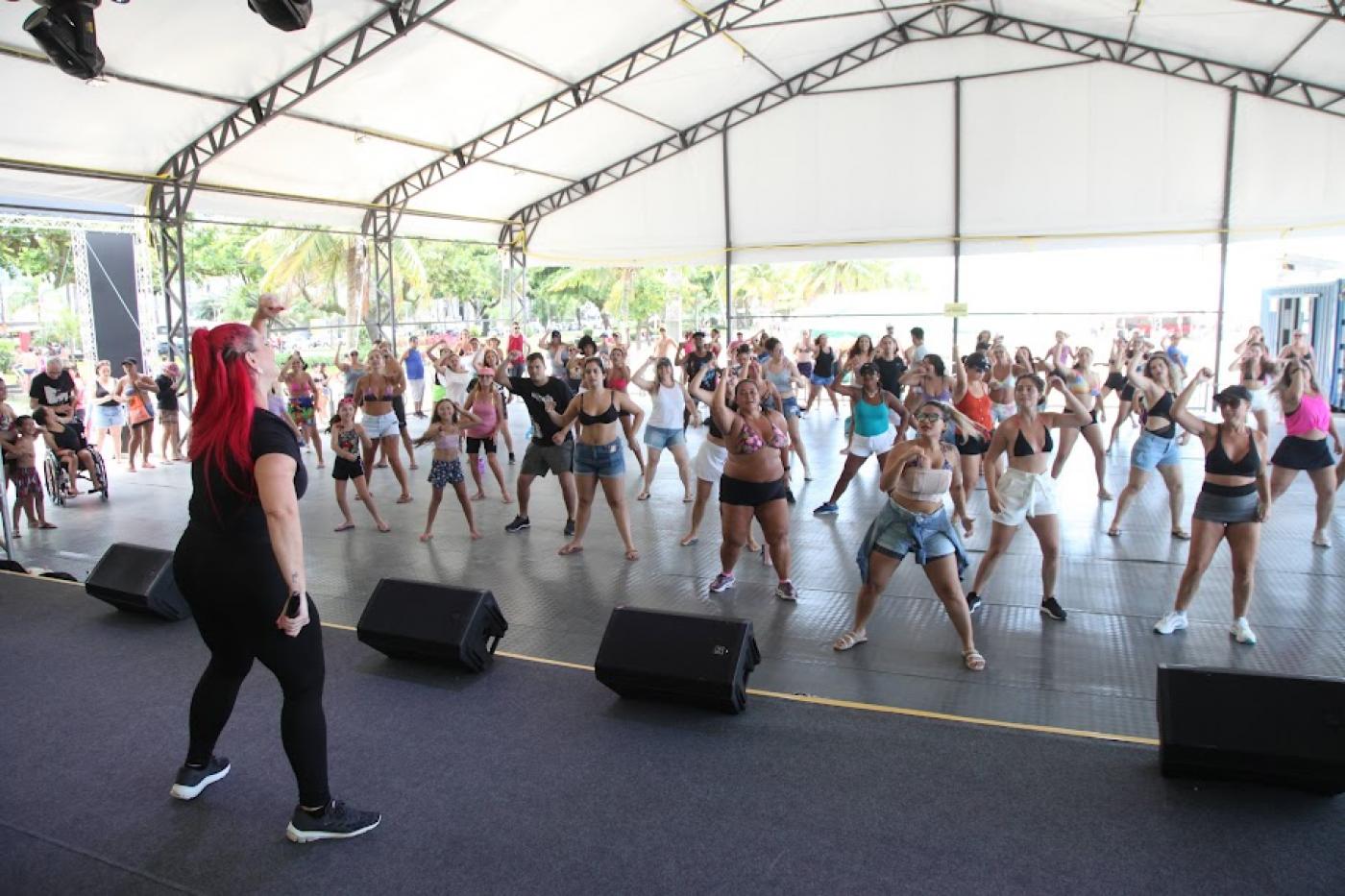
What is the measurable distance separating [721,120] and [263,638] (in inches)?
662

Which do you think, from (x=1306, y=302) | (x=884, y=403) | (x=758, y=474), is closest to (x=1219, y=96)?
(x=1306, y=302)

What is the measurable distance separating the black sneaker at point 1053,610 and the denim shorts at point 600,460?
3059 millimetres

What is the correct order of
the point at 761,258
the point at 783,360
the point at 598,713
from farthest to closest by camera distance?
the point at 761,258 → the point at 783,360 → the point at 598,713

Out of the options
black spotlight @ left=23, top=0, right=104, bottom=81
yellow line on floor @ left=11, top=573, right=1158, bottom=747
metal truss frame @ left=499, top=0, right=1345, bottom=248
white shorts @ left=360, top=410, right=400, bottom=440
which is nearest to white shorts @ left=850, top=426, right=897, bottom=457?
yellow line on floor @ left=11, top=573, right=1158, bottom=747

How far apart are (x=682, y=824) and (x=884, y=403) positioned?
5.16 m

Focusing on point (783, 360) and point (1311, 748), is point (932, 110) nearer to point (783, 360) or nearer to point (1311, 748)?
point (783, 360)

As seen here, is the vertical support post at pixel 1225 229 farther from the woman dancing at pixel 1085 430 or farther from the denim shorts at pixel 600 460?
the denim shorts at pixel 600 460

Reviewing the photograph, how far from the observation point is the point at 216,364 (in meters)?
2.57

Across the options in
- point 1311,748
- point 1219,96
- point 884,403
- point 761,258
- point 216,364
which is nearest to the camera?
point 216,364

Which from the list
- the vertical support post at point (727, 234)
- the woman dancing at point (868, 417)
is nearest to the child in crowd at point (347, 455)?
the woman dancing at point (868, 417)

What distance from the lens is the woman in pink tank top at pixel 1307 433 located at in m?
6.18

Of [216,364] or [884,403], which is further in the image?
[884,403]

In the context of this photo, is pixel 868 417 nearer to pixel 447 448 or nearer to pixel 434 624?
pixel 447 448

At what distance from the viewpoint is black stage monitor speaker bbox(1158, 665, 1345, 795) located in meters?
2.96
